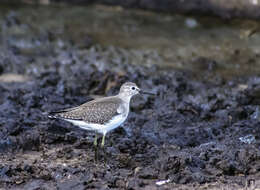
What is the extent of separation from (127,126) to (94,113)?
115cm

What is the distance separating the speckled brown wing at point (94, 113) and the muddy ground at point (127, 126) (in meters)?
0.51

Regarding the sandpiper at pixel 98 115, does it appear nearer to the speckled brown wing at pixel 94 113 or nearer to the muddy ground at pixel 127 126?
the speckled brown wing at pixel 94 113

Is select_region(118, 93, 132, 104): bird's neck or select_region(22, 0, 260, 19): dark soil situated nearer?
select_region(118, 93, 132, 104): bird's neck

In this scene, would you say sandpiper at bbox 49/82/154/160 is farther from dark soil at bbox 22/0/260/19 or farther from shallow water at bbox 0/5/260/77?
dark soil at bbox 22/0/260/19

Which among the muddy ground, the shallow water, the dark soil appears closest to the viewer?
the muddy ground

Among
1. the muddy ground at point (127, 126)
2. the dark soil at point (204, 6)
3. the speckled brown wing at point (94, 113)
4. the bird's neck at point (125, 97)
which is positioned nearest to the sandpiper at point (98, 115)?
the speckled brown wing at point (94, 113)

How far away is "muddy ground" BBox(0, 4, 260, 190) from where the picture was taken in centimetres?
644

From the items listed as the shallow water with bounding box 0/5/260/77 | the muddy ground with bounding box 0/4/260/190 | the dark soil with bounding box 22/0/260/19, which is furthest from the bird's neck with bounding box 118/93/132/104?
the dark soil with bounding box 22/0/260/19

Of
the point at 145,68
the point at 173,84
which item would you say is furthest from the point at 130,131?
the point at 145,68

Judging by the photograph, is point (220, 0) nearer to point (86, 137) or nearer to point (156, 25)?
point (156, 25)

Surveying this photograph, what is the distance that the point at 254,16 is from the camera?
13.0 metres

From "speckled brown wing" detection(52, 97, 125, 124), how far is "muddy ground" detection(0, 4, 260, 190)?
0.51m

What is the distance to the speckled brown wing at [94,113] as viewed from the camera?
7.00m

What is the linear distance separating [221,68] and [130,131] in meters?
4.08
